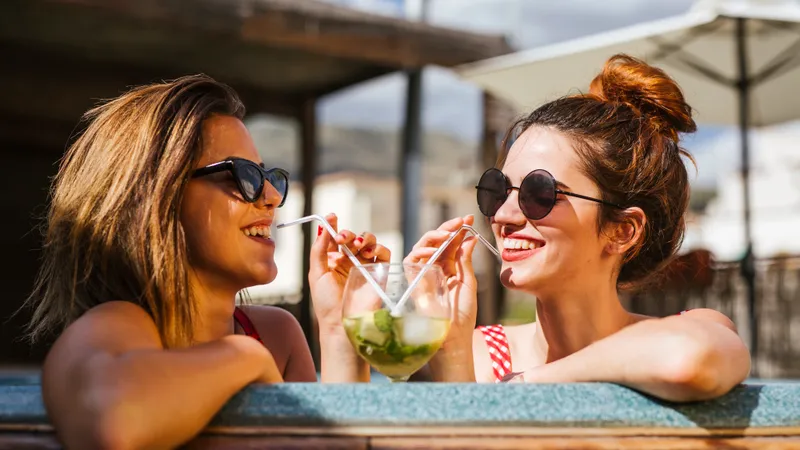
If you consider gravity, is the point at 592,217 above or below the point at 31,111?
below

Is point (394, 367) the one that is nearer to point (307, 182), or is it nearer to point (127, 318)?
point (127, 318)

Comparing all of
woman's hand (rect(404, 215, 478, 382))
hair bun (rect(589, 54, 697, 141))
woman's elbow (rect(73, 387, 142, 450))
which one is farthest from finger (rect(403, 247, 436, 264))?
woman's elbow (rect(73, 387, 142, 450))

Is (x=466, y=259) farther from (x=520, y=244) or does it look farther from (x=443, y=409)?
(x=443, y=409)

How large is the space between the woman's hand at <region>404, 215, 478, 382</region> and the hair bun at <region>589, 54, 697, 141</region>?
49 centimetres

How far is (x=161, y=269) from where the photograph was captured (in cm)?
152

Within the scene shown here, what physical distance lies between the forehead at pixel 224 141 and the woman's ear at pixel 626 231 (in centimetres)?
84

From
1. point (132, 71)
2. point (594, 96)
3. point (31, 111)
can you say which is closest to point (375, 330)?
point (594, 96)

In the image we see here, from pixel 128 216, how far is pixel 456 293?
789mm

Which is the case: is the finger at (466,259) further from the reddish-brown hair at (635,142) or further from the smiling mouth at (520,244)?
the reddish-brown hair at (635,142)

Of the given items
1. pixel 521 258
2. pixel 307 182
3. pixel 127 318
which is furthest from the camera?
pixel 307 182

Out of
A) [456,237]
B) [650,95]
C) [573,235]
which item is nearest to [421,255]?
[456,237]

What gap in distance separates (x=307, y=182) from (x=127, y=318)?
24.1 ft

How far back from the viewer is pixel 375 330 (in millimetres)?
1506

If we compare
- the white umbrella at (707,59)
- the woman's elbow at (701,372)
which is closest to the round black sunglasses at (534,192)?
the woman's elbow at (701,372)
